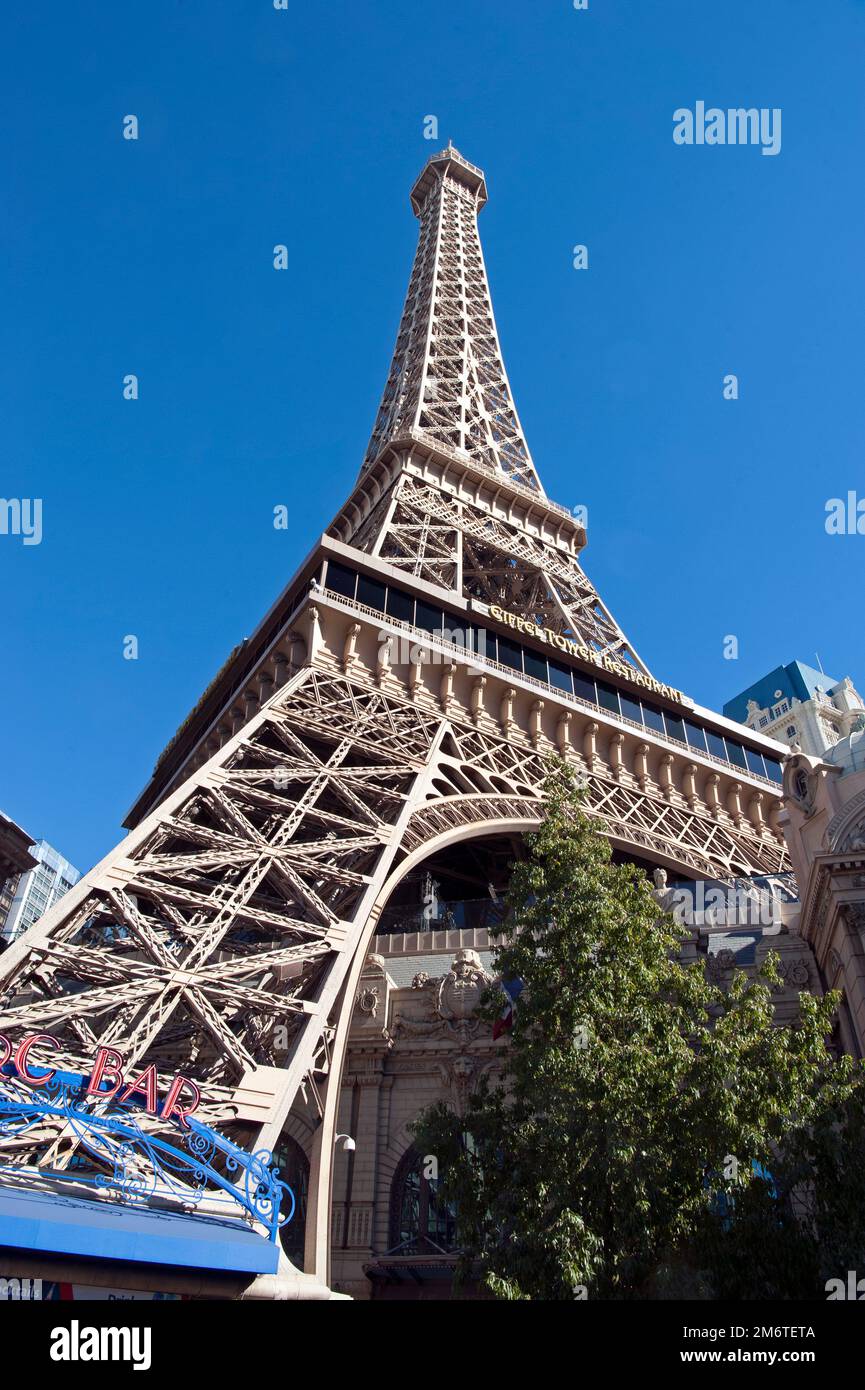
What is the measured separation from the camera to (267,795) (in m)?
25.2

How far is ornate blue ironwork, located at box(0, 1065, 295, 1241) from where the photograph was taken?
13406 mm

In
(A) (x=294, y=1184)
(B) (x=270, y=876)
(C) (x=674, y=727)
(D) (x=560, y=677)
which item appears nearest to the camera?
(B) (x=270, y=876)

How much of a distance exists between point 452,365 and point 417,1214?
5601 cm

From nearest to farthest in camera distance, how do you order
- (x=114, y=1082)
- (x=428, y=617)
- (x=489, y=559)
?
(x=114, y=1082) < (x=428, y=617) < (x=489, y=559)

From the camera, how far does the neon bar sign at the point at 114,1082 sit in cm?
1374

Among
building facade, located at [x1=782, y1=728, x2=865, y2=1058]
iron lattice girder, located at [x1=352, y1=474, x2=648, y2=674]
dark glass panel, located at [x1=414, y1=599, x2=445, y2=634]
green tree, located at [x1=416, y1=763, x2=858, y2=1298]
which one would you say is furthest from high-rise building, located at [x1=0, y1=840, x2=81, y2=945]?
green tree, located at [x1=416, y1=763, x2=858, y2=1298]

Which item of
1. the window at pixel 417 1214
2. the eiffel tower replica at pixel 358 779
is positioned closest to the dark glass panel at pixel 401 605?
the eiffel tower replica at pixel 358 779

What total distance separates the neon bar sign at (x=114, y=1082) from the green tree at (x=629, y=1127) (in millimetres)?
3943

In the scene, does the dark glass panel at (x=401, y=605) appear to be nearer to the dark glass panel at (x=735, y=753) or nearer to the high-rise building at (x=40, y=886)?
the dark glass panel at (x=735, y=753)

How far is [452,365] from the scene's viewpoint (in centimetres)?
6625

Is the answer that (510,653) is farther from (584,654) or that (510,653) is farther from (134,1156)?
(134,1156)

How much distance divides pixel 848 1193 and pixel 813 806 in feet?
46.2

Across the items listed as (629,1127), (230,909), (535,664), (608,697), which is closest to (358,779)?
(230,909)
